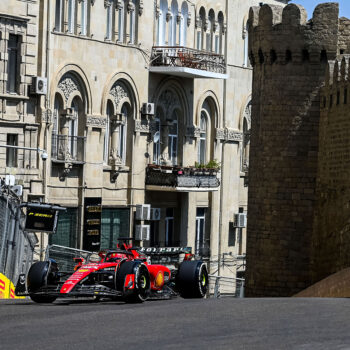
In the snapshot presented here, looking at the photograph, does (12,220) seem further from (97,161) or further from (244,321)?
(97,161)

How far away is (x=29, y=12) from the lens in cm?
3603

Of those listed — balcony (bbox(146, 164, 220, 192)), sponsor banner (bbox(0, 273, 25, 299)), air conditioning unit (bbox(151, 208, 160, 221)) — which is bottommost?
sponsor banner (bbox(0, 273, 25, 299))

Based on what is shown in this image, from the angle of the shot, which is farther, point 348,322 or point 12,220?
point 12,220

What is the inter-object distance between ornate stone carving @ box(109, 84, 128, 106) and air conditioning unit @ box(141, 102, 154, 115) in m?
0.83

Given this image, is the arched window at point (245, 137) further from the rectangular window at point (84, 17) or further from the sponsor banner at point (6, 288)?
the sponsor banner at point (6, 288)

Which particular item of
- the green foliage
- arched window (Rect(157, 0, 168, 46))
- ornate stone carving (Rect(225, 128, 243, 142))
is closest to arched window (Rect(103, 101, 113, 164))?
arched window (Rect(157, 0, 168, 46))

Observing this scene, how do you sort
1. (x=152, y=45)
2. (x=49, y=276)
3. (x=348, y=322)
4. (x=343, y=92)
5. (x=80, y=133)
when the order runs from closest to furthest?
(x=348, y=322)
(x=49, y=276)
(x=343, y=92)
(x=80, y=133)
(x=152, y=45)

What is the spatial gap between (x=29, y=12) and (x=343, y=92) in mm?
10615

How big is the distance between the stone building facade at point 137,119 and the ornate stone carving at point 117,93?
32 millimetres

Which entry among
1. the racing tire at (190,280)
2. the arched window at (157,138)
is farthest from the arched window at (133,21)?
the racing tire at (190,280)

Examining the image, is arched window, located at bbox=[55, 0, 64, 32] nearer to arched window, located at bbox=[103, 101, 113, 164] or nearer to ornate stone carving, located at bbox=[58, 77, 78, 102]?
ornate stone carving, located at bbox=[58, 77, 78, 102]

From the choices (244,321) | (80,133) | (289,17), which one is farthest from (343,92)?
(244,321)

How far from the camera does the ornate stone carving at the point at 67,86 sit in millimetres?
38094

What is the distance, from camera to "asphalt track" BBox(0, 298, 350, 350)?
1204 cm
